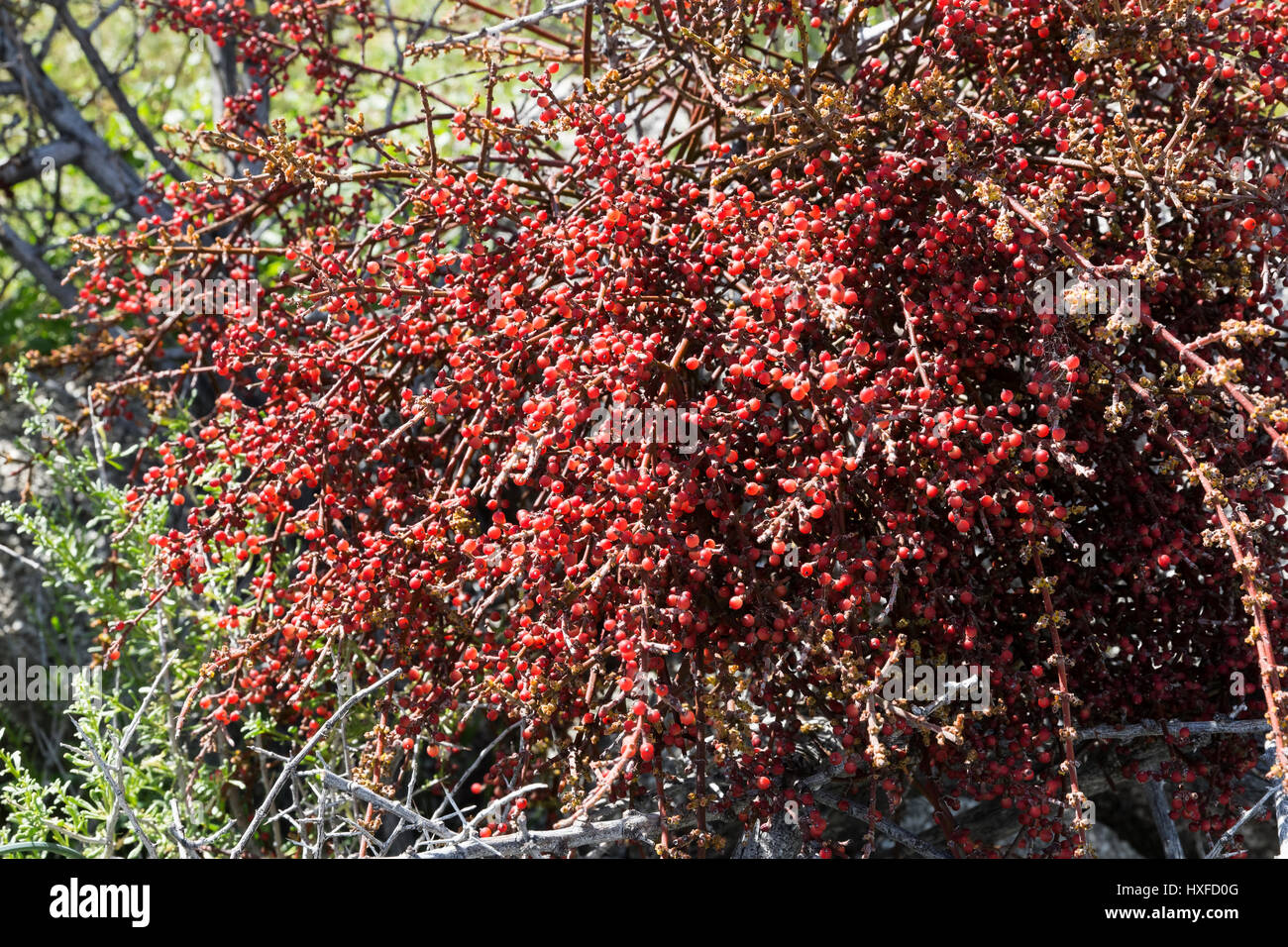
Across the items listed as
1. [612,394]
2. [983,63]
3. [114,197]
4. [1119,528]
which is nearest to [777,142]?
[983,63]

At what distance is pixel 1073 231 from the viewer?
201 cm

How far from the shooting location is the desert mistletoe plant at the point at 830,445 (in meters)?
1.80

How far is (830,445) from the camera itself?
1885 millimetres

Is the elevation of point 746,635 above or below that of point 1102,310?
below

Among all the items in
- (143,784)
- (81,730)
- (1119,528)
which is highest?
(1119,528)

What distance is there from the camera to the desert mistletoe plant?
180cm

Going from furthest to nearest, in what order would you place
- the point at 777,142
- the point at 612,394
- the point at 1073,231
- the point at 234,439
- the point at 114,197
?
the point at 114,197 < the point at 234,439 < the point at 777,142 < the point at 1073,231 < the point at 612,394

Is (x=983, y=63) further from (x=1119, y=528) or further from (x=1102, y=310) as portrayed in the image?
(x=1119, y=528)

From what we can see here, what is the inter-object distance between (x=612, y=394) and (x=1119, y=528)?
0.99 m

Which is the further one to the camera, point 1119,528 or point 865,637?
point 1119,528
